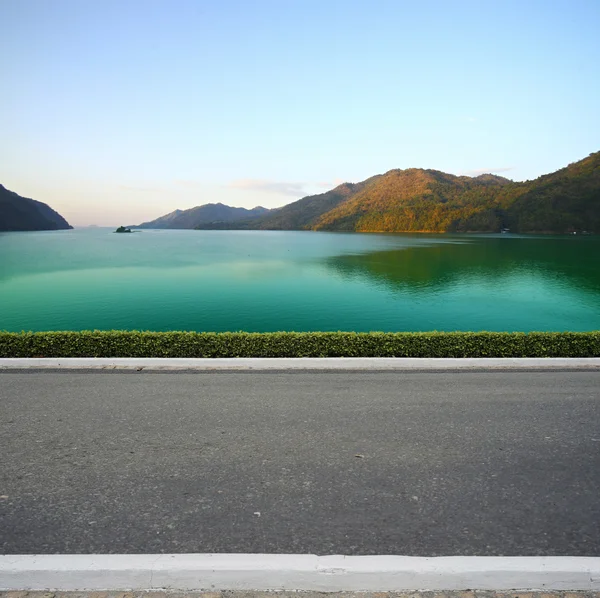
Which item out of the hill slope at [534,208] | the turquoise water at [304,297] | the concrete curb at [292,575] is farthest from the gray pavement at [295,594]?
the hill slope at [534,208]

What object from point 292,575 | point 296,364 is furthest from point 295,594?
point 296,364

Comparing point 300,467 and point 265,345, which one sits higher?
point 265,345

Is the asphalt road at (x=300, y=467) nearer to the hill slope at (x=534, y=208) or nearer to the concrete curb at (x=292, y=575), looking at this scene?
the concrete curb at (x=292, y=575)

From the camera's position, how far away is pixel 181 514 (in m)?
4.77

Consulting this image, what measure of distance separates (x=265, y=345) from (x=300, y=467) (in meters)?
6.07

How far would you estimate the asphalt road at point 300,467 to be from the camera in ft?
14.5

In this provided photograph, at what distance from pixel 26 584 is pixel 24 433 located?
3593mm

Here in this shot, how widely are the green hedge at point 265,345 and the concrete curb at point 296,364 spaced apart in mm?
884

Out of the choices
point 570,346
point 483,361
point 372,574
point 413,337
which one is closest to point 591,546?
point 372,574

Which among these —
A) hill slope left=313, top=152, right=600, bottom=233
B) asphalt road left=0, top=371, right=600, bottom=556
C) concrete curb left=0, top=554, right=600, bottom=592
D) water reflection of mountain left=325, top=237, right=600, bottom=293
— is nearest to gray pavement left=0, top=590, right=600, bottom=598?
concrete curb left=0, top=554, right=600, bottom=592

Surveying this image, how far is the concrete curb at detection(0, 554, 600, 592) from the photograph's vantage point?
382cm

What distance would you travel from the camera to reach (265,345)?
38.4 ft

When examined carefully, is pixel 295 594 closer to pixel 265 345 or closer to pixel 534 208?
pixel 265 345

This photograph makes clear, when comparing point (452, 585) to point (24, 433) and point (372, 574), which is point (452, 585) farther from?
point (24, 433)
